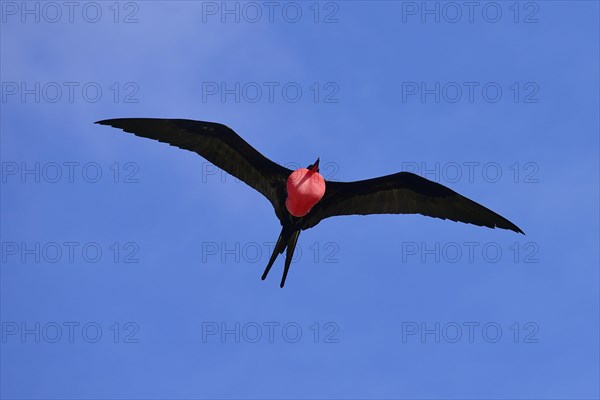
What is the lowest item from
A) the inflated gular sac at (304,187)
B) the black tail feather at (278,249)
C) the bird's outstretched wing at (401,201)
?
the black tail feather at (278,249)

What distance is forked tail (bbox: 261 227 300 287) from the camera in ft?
42.0

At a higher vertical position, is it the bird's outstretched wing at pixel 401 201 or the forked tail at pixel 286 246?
the bird's outstretched wing at pixel 401 201

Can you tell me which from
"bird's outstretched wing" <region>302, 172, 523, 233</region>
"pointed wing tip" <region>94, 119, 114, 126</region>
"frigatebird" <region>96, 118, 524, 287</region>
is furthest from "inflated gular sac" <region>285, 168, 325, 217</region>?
"pointed wing tip" <region>94, 119, 114, 126</region>

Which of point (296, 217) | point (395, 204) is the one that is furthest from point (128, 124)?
point (395, 204)

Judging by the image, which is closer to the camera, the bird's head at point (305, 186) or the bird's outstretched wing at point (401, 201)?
the bird's head at point (305, 186)

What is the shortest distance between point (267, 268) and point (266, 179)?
1281 millimetres

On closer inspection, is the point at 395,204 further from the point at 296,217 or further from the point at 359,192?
the point at 296,217

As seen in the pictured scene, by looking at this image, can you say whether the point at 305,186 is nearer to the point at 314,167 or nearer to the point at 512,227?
the point at 314,167

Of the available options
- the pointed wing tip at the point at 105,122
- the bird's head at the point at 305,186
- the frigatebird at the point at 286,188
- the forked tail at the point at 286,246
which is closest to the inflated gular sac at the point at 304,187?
the bird's head at the point at 305,186

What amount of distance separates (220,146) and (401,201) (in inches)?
102

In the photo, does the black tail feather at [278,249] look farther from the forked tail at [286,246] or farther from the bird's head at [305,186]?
the bird's head at [305,186]

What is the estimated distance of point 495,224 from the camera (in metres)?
13.4

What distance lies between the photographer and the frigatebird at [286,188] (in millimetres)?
13141

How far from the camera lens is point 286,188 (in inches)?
513
